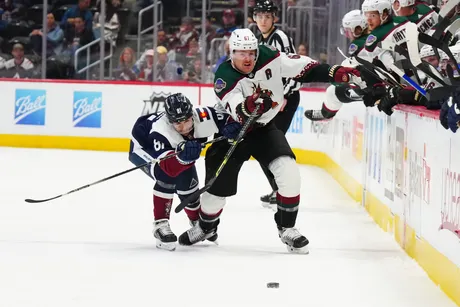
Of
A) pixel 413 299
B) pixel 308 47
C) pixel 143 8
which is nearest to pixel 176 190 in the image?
pixel 413 299

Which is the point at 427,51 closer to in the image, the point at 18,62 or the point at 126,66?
the point at 126,66

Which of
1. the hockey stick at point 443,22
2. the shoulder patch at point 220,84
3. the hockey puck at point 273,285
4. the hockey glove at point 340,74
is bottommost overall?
the hockey puck at point 273,285

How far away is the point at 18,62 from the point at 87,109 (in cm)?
126

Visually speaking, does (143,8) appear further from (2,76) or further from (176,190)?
(176,190)

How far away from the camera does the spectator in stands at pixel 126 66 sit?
452 inches

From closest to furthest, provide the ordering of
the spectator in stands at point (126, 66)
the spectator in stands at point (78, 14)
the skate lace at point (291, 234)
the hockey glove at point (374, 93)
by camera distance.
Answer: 1. the skate lace at point (291, 234)
2. the hockey glove at point (374, 93)
3. the spectator in stands at point (126, 66)
4. the spectator in stands at point (78, 14)

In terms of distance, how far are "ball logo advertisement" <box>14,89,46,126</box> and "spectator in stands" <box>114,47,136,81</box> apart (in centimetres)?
94

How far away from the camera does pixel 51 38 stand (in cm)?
1195

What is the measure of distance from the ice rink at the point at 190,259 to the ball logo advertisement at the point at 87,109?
12.1 ft

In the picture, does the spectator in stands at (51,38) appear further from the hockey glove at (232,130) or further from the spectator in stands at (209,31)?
the hockey glove at (232,130)

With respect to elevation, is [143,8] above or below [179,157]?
above

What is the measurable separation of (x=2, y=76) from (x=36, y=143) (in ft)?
3.42

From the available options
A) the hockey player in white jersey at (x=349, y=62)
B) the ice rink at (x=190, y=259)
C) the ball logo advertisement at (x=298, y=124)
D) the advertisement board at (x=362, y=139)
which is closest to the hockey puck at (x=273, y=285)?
the ice rink at (x=190, y=259)

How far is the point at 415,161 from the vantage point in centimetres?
474
